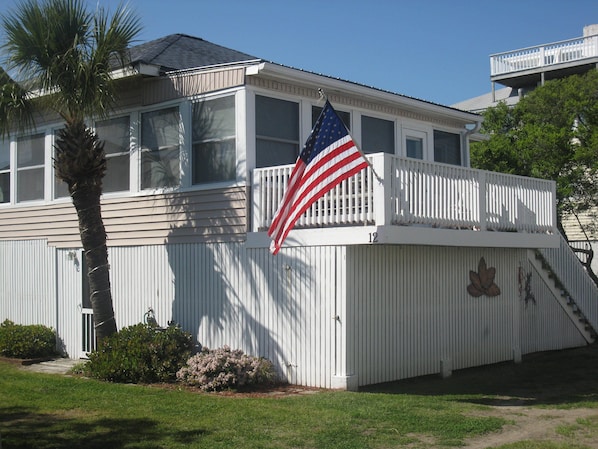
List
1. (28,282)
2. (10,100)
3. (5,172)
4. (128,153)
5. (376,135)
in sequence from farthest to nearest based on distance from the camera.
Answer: (5,172), (28,282), (376,135), (128,153), (10,100)

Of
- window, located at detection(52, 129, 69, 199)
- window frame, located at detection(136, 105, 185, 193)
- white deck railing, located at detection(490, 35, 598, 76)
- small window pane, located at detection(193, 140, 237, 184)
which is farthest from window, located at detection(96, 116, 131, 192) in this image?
white deck railing, located at detection(490, 35, 598, 76)

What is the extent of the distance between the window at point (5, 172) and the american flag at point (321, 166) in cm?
904

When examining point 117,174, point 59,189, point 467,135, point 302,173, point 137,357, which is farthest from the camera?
point 467,135

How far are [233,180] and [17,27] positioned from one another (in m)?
4.34

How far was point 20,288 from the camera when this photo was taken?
658 inches

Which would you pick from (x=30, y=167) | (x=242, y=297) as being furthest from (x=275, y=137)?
(x=30, y=167)

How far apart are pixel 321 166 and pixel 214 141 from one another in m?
3.14

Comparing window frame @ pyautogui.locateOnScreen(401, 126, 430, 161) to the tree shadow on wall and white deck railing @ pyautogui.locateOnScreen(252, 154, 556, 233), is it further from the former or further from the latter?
the tree shadow on wall

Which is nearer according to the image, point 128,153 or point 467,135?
point 128,153

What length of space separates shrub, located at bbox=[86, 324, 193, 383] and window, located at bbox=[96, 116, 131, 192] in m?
3.27

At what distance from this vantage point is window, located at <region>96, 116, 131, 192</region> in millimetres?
14773

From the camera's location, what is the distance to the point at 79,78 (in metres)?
12.7

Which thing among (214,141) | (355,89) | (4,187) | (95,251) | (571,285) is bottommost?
(571,285)

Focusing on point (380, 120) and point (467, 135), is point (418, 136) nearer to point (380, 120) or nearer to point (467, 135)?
point (380, 120)
